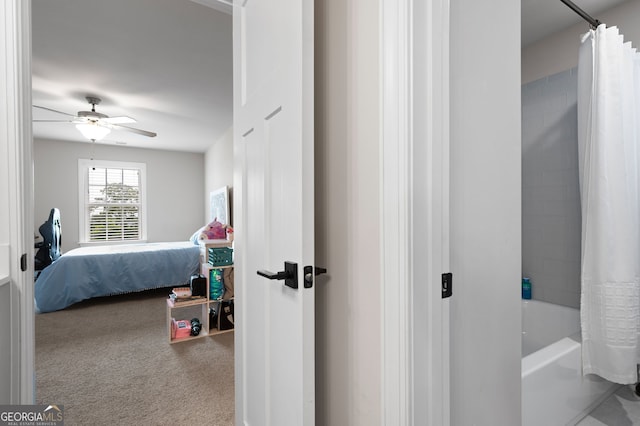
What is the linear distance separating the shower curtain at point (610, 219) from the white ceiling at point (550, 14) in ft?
1.46

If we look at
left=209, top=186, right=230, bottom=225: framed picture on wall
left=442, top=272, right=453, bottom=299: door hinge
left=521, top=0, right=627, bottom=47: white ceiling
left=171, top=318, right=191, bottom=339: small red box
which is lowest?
left=171, top=318, right=191, bottom=339: small red box

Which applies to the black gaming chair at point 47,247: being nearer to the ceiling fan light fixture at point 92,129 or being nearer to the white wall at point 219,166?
the ceiling fan light fixture at point 92,129

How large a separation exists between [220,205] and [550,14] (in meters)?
4.67

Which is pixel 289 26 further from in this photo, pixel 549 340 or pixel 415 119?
pixel 549 340

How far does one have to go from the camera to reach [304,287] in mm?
885

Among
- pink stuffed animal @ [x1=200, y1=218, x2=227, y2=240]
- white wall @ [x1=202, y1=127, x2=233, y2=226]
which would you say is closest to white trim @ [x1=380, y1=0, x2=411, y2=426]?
pink stuffed animal @ [x1=200, y1=218, x2=227, y2=240]

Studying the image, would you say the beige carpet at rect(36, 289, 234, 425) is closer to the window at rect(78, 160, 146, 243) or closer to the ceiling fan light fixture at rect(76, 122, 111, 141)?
the ceiling fan light fixture at rect(76, 122, 111, 141)

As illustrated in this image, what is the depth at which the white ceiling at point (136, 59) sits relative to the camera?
2158mm

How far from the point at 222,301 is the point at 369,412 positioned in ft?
7.91

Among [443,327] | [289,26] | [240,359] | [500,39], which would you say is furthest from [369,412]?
[500,39]

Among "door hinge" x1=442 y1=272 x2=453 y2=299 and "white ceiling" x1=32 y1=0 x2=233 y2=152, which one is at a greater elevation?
"white ceiling" x1=32 y1=0 x2=233 y2=152

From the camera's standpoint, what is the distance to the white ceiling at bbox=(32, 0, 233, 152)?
216cm

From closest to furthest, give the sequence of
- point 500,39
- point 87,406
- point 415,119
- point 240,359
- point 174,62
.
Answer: point 415,119, point 500,39, point 240,359, point 87,406, point 174,62

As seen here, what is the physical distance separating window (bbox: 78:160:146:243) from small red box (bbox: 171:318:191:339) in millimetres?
4042
